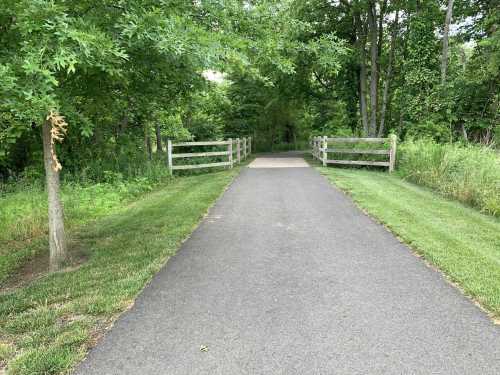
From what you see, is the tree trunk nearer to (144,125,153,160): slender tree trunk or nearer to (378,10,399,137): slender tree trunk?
(144,125,153,160): slender tree trunk

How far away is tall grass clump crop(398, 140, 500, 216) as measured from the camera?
7.72 metres

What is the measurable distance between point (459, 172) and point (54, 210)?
352 inches

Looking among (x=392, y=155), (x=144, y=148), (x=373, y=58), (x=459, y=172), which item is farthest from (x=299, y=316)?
(x=373, y=58)

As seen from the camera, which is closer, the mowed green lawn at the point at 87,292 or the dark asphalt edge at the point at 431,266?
the mowed green lawn at the point at 87,292

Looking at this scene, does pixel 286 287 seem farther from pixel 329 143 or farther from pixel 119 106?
pixel 329 143

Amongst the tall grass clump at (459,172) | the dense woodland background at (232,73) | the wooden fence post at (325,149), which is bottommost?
the tall grass clump at (459,172)

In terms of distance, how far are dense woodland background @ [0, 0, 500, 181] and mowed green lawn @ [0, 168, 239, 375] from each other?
1682 mm

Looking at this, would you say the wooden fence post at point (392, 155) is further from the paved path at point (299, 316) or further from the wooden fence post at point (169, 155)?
the paved path at point (299, 316)

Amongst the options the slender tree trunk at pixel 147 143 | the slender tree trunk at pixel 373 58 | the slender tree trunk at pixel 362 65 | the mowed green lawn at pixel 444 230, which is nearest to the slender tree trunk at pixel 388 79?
the slender tree trunk at pixel 373 58

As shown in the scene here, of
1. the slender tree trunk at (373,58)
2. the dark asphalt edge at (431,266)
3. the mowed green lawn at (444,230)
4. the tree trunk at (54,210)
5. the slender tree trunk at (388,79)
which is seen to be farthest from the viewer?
the slender tree trunk at (388,79)

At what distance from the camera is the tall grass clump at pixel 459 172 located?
25.3 ft

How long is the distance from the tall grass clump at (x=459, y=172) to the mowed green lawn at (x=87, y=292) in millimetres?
5656

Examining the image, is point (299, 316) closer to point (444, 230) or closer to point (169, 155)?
point (444, 230)

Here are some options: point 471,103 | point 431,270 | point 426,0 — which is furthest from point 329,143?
point 431,270
